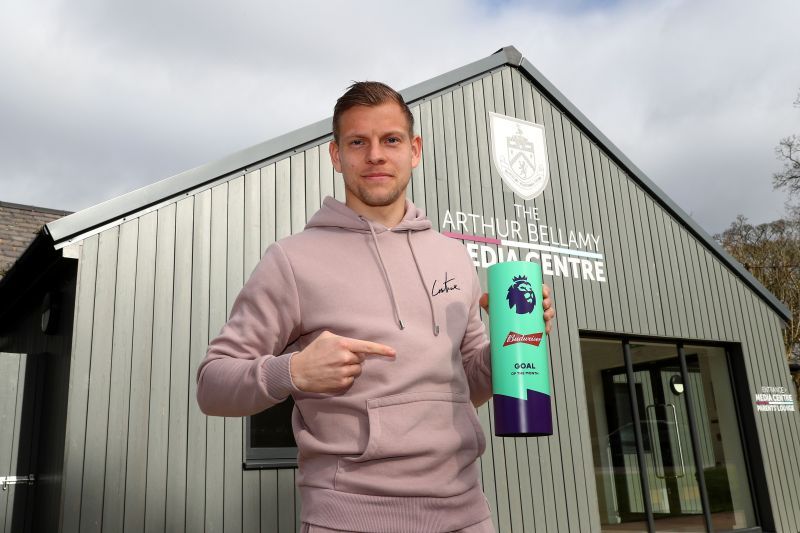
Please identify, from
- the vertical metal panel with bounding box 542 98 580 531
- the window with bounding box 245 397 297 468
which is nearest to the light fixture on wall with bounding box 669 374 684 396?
the vertical metal panel with bounding box 542 98 580 531

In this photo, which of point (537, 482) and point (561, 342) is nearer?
point (537, 482)

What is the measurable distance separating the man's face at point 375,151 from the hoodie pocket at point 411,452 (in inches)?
20.6

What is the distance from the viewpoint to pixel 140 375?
462cm

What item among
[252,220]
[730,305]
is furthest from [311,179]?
[730,305]

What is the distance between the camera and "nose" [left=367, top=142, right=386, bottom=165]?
5.40 ft

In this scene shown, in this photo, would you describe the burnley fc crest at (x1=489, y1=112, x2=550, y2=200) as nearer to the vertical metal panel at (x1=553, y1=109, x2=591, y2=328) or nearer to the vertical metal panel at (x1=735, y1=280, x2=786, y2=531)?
the vertical metal panel at (x1=553, y1=109, x2=591, y2=328)

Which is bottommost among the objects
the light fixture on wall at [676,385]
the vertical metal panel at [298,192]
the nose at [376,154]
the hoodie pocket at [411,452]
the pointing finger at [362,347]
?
the hoodie pocket at [411,452]

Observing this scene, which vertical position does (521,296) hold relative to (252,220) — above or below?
below

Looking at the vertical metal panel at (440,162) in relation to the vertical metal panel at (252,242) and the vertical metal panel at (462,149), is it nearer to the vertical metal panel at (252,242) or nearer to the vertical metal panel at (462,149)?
the vertical metal panel at (462,149)

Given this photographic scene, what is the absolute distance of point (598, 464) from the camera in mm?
7145

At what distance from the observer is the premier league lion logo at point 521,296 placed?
168 cm

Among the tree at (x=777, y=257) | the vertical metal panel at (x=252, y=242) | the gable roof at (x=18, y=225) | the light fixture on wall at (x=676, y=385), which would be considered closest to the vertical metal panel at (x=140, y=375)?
the vertical metal panel at (x=252, y=242)

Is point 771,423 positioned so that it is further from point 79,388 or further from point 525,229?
point 79,388

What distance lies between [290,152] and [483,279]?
7.30 feet
